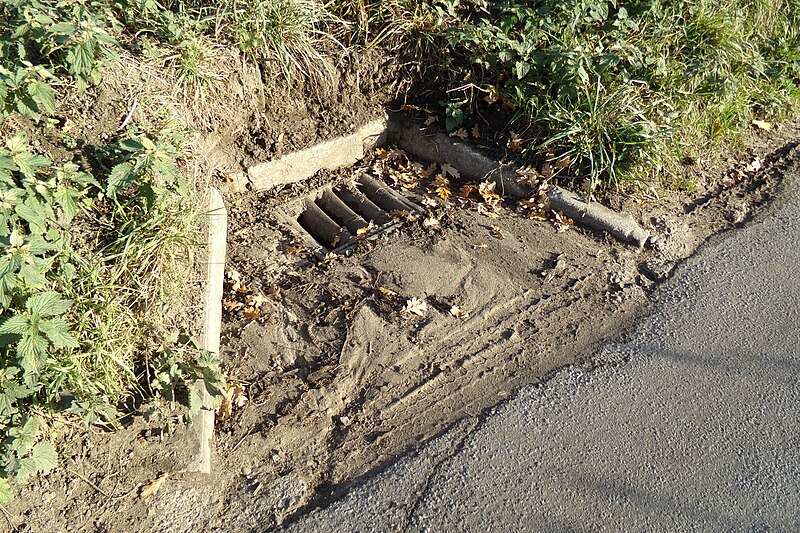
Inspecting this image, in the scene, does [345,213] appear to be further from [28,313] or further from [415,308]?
[28,313]

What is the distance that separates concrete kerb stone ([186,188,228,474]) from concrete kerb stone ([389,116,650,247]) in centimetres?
164

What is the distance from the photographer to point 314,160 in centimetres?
491

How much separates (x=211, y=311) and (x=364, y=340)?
2.68ft

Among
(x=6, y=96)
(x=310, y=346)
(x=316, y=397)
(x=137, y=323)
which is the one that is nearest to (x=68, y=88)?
(x=6, y=96)

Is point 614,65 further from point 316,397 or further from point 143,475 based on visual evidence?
point 143,475

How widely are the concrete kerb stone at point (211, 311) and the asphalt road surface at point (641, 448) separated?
56 centimetres

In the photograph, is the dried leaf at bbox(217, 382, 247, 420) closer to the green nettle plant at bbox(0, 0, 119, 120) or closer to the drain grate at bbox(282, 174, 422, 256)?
the drain grate at bbox(282, 174, 422, 256)

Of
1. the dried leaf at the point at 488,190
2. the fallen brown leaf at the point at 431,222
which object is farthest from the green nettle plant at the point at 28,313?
the dried leaf at the point at 488,190

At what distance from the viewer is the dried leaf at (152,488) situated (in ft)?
9.80

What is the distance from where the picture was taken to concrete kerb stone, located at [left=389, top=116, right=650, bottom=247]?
4.47 metres

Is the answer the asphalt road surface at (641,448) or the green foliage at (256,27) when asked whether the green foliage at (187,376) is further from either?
the green foliage at (256,27)

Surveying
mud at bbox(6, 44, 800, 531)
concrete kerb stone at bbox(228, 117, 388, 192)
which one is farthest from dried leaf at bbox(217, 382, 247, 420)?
concrete kerb stone at bbox(228, 117, 388, 192)

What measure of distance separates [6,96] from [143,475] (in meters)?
1.89

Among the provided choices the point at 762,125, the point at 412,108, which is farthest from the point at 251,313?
the point at 762,125
